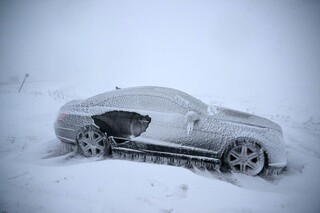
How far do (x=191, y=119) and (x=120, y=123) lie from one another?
151cm

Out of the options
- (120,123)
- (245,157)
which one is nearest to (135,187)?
(120,123)

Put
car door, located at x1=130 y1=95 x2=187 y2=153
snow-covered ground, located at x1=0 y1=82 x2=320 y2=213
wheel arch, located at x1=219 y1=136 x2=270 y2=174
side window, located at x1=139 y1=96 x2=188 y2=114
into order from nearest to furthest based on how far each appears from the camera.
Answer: snow-covered ground, located at x1=0 y1=82 x2=320 y2=213
wheel arch, located at x1=219 y1=136 x2=270 y2=174
car door, located at x1=130 y1=95 x2=187 y2=153
side window, located at x1=139 y1=96 x2=188 y2=114

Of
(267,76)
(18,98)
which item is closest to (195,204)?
(18,98)

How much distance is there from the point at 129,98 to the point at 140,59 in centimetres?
2926

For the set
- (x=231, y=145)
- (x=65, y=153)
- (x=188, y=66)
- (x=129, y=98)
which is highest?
(x=188, y=66)

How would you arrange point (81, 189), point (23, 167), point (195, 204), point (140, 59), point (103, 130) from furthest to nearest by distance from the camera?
point (140, 59) → point (103, 130) → point (23, 167) → point (81, 189) → point (195, 204)

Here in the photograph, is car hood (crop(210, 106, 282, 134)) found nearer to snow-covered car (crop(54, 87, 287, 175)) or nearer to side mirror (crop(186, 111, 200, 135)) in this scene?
snow-covered car (crop(54, 87, 287, 175))

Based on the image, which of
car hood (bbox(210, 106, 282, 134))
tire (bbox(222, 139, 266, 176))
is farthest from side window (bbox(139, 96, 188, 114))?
tire (bbox(222, 139, 266, 176))

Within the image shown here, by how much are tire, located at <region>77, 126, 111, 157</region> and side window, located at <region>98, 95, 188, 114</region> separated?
626 millimetres

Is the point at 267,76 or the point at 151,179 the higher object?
the point at 267,76

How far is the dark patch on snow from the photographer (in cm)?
377

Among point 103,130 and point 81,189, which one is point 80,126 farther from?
point 81,189

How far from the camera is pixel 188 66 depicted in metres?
25.0

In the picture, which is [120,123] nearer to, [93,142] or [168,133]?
[93,142]
